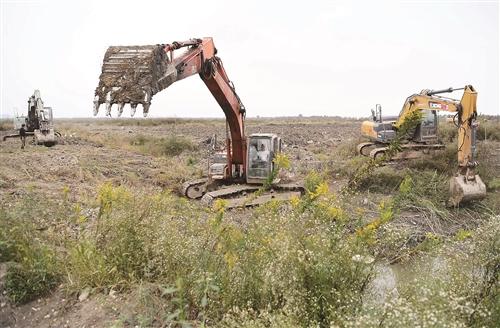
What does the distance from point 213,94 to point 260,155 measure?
6.46 ft

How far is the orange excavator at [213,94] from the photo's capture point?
23.4 feet

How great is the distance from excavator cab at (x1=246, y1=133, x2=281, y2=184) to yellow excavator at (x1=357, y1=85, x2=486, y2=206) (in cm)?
308

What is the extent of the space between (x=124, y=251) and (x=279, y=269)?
183cm

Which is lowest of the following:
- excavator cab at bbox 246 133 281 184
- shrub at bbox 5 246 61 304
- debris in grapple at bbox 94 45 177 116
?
shrub at bbox 5 246 61 304

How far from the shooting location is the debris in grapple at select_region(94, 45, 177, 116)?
23.2 feet

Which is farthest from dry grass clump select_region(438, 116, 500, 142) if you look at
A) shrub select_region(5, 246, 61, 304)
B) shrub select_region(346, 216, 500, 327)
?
shrub select_region(5, 246, 61, 304)

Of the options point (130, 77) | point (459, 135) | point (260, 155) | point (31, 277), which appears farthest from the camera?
point (260, 155)

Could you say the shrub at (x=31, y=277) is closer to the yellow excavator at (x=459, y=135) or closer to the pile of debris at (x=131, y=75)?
the pile of debris at (x=131, y=75)

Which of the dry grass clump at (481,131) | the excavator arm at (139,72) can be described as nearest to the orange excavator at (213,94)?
the excavator arm at (139,72)

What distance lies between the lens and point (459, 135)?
11.5m

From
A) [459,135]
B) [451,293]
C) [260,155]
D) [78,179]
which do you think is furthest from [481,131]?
[451,293]

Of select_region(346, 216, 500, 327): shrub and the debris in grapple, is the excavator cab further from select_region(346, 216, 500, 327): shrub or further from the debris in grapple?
select_region(346, 216, 500, 327): shrub

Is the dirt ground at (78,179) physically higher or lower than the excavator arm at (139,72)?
lower

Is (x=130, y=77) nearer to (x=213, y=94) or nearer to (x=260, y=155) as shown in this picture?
A: (x=213, y=94)
